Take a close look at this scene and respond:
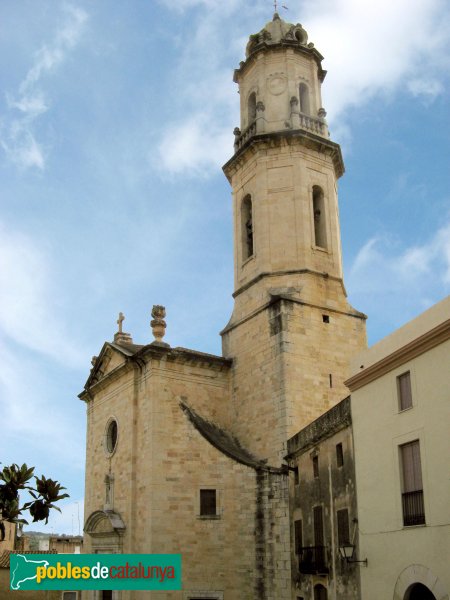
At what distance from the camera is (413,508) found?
13219mm

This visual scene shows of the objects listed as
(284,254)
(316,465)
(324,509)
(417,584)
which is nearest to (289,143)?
(284,254)

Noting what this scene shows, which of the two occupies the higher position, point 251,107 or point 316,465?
point 251,107

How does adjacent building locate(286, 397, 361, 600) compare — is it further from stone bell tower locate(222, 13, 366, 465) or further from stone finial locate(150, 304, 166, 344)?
stone finial locate(150, 304, 166, 344)

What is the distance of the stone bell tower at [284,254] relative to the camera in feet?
76.0

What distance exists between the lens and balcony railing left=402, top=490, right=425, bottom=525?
1298 centimetres

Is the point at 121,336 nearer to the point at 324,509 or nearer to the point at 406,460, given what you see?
the point at 324,509

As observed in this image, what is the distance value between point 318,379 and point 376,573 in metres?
9.74

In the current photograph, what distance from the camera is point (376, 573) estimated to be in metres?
14.1

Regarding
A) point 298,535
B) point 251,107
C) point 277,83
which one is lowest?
point 298,535

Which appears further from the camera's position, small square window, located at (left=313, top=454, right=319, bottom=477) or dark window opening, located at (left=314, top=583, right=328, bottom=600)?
small square window, located at (left=313, top=454, right=319, bottom=477)

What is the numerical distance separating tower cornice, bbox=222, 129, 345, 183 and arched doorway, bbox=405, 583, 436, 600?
1771cm

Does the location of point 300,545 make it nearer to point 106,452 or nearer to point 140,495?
point 140,495

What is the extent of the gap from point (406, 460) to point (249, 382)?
11.0 metres

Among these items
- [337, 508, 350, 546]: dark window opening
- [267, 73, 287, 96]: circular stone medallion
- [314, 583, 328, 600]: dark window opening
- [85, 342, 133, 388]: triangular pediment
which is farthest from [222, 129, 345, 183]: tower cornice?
[314, 583, 328, 600]: dark window opening
